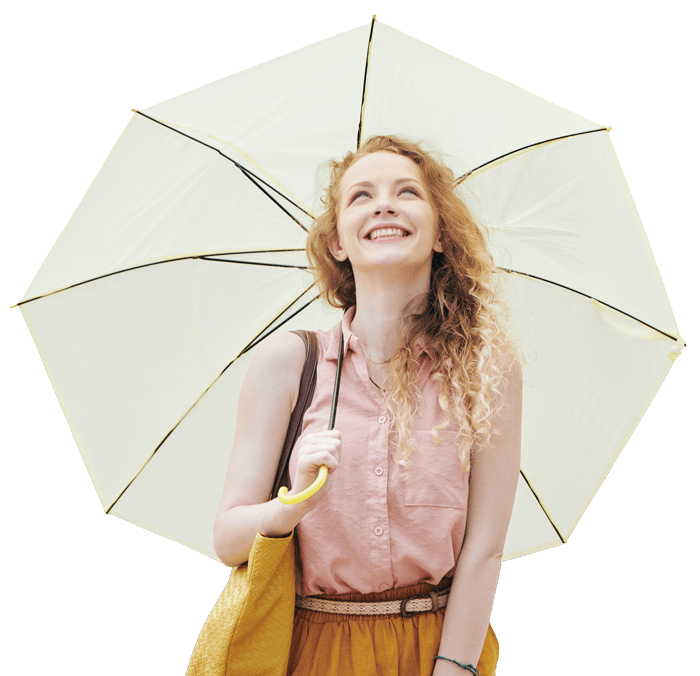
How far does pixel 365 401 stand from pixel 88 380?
1154 mm

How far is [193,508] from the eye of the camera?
120 inches

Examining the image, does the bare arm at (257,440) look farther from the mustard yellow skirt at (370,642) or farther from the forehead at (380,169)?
the forehead at (380,169)

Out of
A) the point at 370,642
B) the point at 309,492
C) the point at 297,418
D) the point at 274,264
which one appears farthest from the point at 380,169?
the point at 370,642

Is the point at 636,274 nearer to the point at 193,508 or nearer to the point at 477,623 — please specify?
the point at 477,623

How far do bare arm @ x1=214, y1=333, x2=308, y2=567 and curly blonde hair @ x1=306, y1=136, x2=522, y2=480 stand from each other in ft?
1.11

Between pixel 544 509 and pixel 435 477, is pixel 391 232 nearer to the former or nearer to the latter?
pixel 435 477

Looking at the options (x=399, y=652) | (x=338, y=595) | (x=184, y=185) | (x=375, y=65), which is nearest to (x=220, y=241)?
(x=184, y=185)

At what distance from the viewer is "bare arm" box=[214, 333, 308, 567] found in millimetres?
2389

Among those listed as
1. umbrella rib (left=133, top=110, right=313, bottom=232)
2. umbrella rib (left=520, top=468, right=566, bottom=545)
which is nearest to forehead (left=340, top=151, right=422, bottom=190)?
umbrella rib (left=133, top=110, right=313, bottom=232)

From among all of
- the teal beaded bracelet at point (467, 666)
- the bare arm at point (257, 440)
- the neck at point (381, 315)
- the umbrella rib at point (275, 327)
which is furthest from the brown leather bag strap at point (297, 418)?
the teal beaded bracelet at point (467, 666)

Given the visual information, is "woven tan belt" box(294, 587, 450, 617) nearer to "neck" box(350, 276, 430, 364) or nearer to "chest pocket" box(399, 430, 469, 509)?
"chest pocket" box(399, 430, 469, 509)

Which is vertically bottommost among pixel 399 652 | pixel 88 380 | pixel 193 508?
pixel 399 652

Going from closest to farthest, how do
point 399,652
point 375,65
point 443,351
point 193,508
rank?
point 399,652 < point 443,351 < point 375,65 < point 193,508

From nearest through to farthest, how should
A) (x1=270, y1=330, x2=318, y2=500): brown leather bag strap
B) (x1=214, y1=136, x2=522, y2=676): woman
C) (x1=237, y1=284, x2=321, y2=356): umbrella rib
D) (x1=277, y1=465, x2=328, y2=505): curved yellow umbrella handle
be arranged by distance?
(x1=277, y1=465, x2=328, y2=505): curved yellow umbrella handle, (x1=214, y1=136, x2=522, y2=676): woman, (x1=270, y1=330, x2=318, y2=500): brown leather bag strap, (x1=237, y1=284, x2=321, y2=356): umbrella rib
